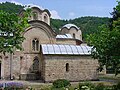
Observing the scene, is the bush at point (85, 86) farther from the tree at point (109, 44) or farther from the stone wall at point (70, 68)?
the stone wall at point (70, 68)

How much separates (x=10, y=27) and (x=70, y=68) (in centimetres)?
1550

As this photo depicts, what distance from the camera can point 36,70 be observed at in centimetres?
3353

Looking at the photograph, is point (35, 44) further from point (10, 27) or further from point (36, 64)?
point (10, 27)

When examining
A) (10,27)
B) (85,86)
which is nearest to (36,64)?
Answer: (85,86)

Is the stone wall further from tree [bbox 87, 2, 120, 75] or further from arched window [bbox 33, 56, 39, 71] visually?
tree [bbox 87, 2, 120, 75]

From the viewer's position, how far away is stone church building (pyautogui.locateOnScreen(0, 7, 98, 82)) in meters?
29.4

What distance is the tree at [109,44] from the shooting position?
1677 cm

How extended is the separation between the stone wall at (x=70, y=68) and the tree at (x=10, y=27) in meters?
13.4

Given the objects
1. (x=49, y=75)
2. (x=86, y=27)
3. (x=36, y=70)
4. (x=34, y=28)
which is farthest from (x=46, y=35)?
(x=86, y=27)

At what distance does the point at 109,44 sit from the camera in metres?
17.5

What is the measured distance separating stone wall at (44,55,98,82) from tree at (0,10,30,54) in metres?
13.4

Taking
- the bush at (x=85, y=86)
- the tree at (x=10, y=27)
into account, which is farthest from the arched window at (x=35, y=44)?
the tree at (x=10, y=27)

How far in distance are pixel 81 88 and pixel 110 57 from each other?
10.0 feet

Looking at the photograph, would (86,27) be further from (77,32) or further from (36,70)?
(36,70)
